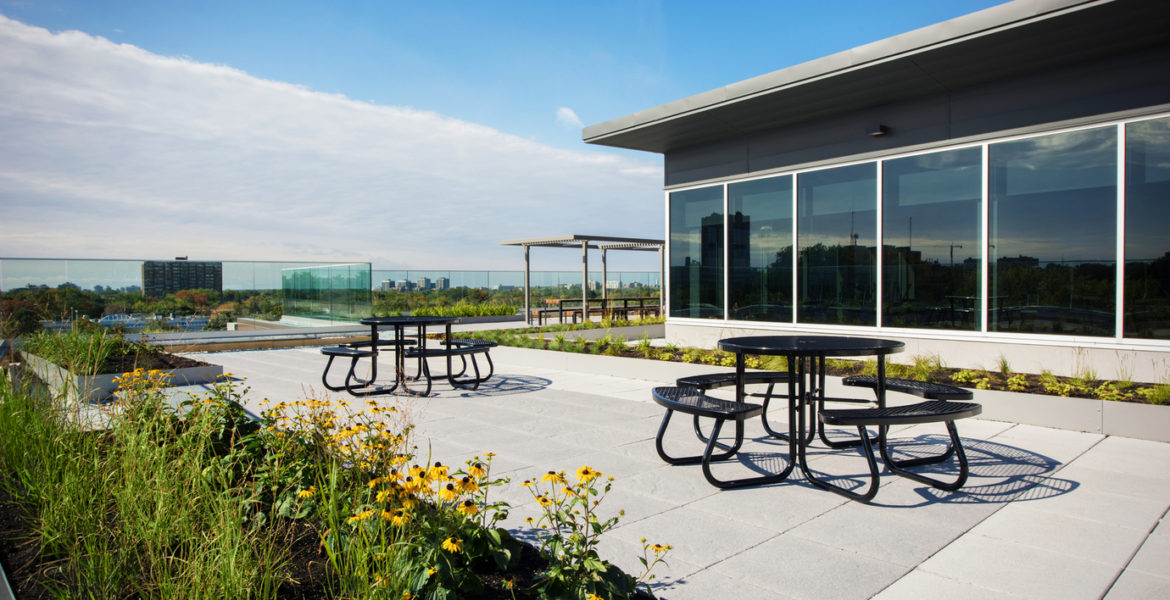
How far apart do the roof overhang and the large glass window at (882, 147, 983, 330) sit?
103cm

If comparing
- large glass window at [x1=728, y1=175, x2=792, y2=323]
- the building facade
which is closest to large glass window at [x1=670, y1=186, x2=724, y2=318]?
the building facade

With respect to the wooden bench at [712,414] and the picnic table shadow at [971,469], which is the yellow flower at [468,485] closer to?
the wooden bench at [712,414]

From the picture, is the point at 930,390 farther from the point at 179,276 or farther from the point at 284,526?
the point at 179,276

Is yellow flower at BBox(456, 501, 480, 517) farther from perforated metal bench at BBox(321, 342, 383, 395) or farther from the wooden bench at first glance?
perforated metal bench at BBox(321, 342, 383, 395)

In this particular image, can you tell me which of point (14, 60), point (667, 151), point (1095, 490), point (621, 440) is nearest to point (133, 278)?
point (14, 60)

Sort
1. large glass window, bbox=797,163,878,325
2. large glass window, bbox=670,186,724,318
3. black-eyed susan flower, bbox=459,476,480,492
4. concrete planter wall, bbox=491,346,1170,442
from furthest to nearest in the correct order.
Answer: large glass window, bbox=670,186,724,318 → large glass window, bbox=797,163,878,325 → concrete planter wall, bbox=491,346,1170,442 → black-eyed susan flower, bbox=459,476,480,492

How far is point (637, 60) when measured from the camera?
1215 cm

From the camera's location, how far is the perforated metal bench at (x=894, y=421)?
3285mm

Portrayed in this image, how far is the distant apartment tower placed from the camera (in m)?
13.4

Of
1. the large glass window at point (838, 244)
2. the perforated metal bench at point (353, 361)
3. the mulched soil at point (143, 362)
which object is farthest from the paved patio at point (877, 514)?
the mulched soil at point (143, 362)

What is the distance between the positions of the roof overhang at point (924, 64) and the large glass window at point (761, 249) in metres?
1.01

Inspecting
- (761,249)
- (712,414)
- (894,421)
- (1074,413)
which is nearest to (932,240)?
(761,249)

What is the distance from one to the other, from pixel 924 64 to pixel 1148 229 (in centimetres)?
289

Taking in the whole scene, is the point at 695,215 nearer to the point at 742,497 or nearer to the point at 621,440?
the point at 621,440
